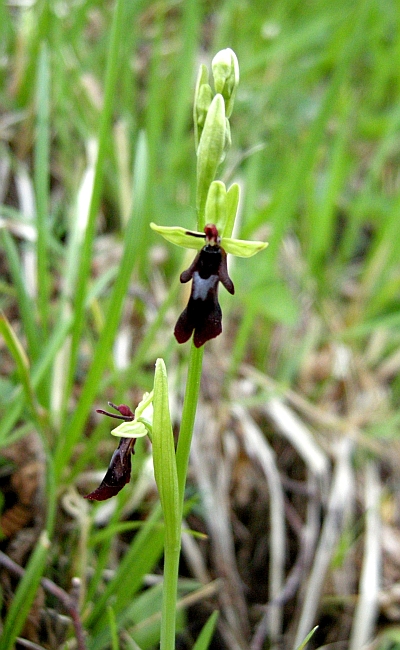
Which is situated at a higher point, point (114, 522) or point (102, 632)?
point (114, 522)

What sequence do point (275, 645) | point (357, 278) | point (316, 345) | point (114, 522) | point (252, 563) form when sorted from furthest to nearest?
point (357, 278)
point (316, 345)
point (252, 563)
point (275, 645)
point (114, 522)

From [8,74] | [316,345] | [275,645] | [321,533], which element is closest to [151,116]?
[8,74]

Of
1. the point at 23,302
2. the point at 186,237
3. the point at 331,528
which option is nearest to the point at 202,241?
the point at 186,237

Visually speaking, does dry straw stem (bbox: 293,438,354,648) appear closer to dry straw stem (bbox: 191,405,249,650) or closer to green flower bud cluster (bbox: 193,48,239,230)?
dry straw stem (bbox: 191,405,249,650)

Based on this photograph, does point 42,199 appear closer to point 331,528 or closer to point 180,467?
point 180,467

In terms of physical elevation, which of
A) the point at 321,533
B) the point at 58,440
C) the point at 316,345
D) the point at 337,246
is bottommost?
the point at 321,533

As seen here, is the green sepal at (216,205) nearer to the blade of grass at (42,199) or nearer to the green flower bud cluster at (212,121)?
the green flower bud cluster at (212,121)

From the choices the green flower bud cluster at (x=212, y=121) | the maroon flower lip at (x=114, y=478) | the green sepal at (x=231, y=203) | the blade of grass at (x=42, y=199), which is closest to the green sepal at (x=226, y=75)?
the green flower bud cluster at (x=212, y=121)

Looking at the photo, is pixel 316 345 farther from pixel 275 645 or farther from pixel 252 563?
pixel 275 645
